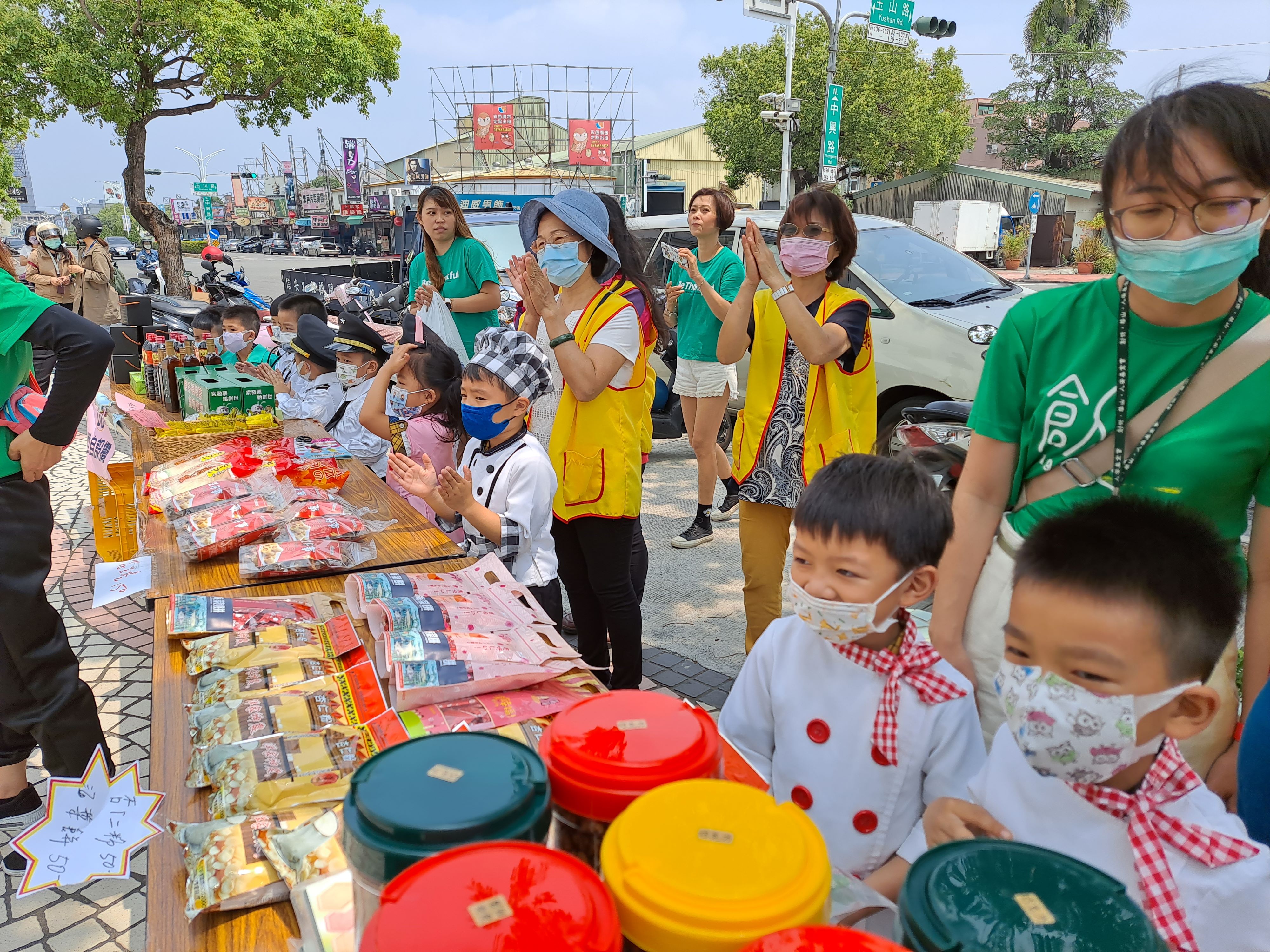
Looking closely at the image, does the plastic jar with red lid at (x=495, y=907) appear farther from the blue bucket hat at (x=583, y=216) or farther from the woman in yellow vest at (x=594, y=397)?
the blue bucket hat at (x=583, y=216)

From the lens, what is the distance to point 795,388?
8.95 ft

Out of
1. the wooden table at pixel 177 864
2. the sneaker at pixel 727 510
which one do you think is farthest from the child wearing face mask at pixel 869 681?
the sneaker at pixel 727 510

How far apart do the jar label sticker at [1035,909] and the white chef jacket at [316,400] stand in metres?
4.27

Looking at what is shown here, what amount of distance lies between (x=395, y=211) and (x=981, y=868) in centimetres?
2479

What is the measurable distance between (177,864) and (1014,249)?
2903 cm

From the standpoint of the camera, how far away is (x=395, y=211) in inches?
906

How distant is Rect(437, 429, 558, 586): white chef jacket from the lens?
2.46m

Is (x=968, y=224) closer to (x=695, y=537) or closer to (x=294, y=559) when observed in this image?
(x=695, y=537)

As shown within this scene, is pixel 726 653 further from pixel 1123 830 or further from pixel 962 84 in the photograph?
pixel 962 84

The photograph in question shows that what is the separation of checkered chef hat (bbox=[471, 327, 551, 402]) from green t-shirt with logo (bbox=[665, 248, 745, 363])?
2297mm

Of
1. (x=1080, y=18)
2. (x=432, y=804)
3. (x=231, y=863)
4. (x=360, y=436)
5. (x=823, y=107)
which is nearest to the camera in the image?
(x=432, y=804)

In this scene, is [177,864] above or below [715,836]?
below

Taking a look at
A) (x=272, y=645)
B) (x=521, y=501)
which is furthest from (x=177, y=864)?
(x=521, y=501)

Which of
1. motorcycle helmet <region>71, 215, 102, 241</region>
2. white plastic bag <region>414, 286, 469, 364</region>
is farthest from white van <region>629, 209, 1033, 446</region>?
motorcycle helmet <region>71, 215, 102, 241</region>
